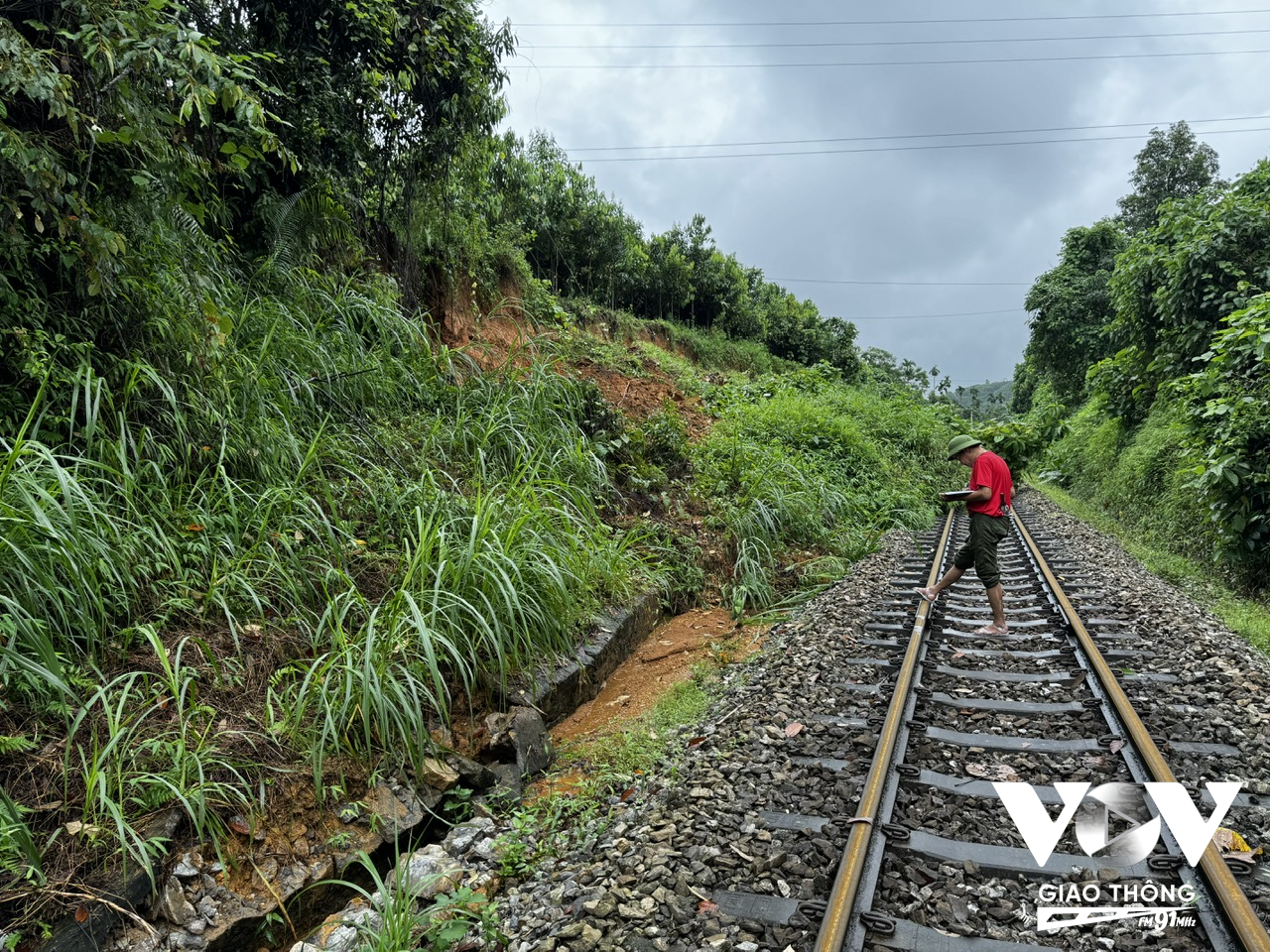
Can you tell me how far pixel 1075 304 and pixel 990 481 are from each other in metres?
24.3

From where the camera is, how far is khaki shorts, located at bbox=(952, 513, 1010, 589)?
5.52m

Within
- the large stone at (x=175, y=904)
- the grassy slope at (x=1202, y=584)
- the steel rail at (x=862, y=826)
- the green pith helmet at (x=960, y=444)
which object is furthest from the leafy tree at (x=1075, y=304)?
the large stone at (x=175, y=904)

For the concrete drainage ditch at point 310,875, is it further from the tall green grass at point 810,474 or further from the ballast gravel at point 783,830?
the tall green grass at point 810,474

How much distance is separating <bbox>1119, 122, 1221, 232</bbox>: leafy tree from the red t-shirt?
28836 mm

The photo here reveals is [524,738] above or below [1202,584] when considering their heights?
above

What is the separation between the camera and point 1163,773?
118 inches

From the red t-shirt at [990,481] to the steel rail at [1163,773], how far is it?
1018mm

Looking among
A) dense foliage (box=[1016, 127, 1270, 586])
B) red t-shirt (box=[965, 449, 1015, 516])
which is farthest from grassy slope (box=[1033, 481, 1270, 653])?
red t-shirt (box=[965, 449, 1015, 516])

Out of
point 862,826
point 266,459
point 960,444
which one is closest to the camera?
point 862,826

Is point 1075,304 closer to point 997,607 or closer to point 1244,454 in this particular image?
point 1244,454

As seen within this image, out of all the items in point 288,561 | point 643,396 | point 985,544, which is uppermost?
point 643,396

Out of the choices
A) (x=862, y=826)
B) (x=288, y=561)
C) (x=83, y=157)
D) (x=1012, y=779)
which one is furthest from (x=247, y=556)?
(x=1012, y=779)

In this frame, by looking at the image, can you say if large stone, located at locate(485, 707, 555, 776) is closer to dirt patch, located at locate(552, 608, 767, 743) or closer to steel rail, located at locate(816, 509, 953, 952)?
dirt patch, located at locate(552, 608, 767, 743)

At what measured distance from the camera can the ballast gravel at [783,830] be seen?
2350 mm
